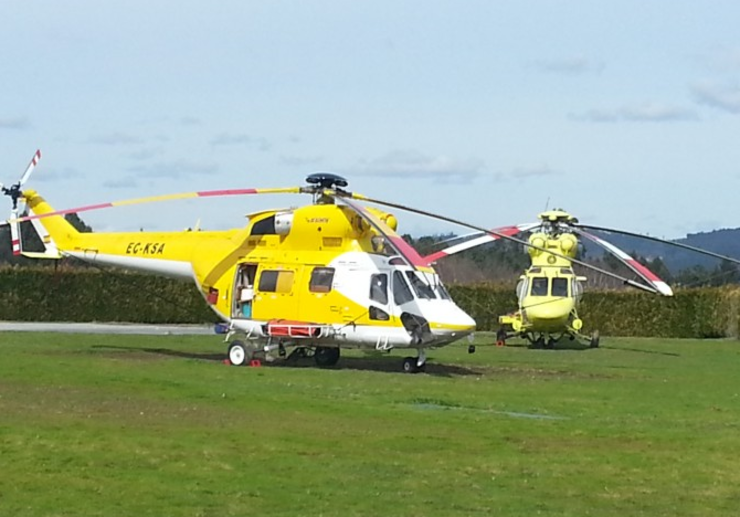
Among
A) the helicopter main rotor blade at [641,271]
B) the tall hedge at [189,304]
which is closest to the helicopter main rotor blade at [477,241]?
the helicopter main rotor blade at [641,271]

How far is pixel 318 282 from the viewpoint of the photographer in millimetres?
24656

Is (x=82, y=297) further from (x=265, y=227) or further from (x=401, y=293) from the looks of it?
(x=401, y=293)

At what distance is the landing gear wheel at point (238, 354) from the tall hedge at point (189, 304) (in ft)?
68.4

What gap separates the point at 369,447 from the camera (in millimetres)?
13867

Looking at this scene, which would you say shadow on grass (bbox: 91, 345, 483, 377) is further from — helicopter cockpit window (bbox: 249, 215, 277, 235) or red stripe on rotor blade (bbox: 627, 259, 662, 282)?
red stripe on rotor blade (bbox: 627, 259, 662, 282)

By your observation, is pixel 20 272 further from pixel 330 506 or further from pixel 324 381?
pixel 330 506

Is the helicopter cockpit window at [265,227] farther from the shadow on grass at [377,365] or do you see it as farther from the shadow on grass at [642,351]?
the shadow on grass at [642,351]

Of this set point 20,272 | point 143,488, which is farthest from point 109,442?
point 20,272

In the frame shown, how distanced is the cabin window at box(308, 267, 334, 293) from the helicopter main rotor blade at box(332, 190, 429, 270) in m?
1.48

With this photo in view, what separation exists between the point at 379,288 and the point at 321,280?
1258mm

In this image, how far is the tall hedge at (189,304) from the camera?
4709 cm

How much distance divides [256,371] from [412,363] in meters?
3.19

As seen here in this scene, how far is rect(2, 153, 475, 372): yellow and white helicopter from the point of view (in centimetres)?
2384

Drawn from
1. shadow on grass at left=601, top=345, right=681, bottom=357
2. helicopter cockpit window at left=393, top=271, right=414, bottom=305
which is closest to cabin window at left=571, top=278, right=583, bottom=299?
shadow on grass at left=601, top=345, right=681, bottom=357
